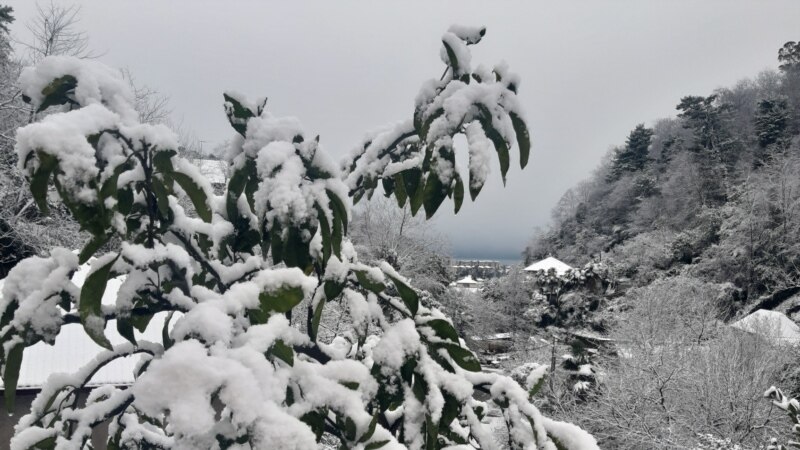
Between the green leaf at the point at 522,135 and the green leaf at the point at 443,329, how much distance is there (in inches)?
12.4

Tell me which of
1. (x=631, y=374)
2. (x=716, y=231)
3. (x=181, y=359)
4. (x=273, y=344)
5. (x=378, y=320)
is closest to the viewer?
(x=181, y=359)

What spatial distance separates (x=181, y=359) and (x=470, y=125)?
0.54 metres

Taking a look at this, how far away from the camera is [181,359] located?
0.47m

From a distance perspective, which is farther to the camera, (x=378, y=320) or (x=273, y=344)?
(x=378, y=320)

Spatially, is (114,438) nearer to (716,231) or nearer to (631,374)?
(631,374)

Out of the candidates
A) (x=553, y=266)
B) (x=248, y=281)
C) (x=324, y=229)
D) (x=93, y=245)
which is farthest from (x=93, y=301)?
(x=553, y=266)

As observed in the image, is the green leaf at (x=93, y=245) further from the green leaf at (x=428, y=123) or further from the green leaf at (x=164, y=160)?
the green leaf at (x=428, y=123)

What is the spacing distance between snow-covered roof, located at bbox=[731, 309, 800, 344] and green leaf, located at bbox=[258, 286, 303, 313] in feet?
46.9

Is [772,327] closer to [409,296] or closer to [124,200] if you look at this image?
[409,296]

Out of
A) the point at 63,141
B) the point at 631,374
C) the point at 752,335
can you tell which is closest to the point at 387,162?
the point at 63,141

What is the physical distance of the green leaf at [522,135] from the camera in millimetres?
797

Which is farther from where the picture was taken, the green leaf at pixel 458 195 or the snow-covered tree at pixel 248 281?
the green leaf at pixel 458 195

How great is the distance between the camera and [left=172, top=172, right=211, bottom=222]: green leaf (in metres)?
0.72

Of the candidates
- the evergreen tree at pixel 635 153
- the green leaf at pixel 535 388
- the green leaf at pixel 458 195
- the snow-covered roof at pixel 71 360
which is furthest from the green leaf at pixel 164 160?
the evergreen tree at pixel 635 153
